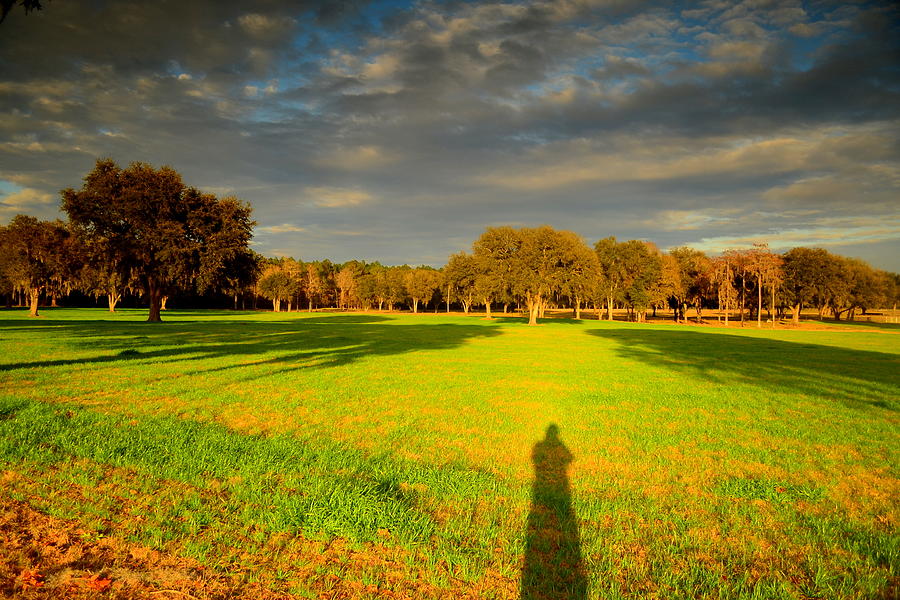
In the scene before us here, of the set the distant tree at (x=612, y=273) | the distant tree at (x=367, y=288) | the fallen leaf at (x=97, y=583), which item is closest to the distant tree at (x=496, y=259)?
the distant tree at (x=612, y=273)

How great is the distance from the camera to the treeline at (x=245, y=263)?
4034 centimetres

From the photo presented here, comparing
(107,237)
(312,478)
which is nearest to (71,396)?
(312,478)

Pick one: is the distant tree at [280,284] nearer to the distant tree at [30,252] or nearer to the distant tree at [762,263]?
the distant tree at [30,252]

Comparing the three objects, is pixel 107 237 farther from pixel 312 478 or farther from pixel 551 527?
pixel 551 527

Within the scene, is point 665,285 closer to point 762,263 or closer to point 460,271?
point 762,263

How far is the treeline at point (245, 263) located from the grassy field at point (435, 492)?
→ 32.4 meters

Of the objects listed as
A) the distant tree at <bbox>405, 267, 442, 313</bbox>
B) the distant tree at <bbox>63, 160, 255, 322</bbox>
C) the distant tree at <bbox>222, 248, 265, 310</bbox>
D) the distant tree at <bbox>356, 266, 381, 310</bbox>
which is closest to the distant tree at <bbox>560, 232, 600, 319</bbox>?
the distant tree at <bbox>222, 248, 265, 310</bbox>

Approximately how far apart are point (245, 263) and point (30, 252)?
107ft

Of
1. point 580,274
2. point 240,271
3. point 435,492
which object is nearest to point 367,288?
point 580,274

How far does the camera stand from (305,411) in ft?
35.1

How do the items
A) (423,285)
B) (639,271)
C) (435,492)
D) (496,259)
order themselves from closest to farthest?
1. (435,492)
2. (496,259)
3. (639,271)
4. (423,285)

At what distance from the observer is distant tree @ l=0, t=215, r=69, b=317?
53.1 metres

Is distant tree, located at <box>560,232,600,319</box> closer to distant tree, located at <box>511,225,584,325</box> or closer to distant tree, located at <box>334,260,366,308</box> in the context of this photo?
distant tree, located at <box>511,225,584,325</box>

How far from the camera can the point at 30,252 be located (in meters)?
53.6
